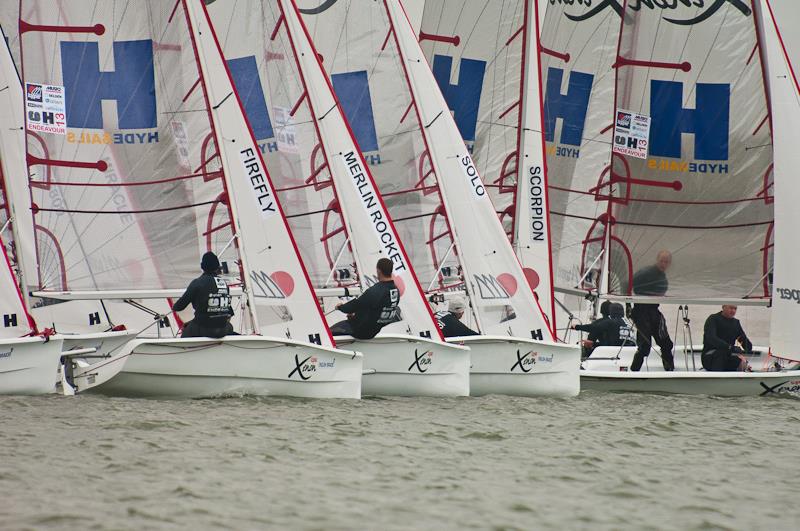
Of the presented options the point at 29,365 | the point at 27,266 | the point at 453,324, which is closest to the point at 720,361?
the point at 453,324

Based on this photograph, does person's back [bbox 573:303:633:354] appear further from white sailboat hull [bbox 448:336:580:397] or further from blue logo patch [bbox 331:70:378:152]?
blue logo patch [bbox 331:70:378:152]

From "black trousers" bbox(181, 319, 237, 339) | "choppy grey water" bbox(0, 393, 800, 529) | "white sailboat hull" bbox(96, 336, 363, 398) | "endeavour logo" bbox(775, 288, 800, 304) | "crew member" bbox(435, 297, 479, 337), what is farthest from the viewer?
"endeavour logo" bbox(775, 288, 800, 304)

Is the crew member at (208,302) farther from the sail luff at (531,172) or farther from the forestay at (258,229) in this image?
the sail luff at (531,172)

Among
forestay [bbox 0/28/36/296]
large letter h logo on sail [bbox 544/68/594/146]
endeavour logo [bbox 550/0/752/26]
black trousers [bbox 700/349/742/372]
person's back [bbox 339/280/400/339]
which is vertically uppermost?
endeavour logo [bbox 550/0/752/26]

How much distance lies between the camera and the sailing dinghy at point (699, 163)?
15.0 meters

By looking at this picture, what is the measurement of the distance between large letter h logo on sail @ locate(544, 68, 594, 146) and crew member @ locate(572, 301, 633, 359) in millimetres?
3032

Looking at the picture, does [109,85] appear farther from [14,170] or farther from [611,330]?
[611,330]

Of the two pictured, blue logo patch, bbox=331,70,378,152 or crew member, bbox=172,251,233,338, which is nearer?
crew member, bbox=172,251,233,338

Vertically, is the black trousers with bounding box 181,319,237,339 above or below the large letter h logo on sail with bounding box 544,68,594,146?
below

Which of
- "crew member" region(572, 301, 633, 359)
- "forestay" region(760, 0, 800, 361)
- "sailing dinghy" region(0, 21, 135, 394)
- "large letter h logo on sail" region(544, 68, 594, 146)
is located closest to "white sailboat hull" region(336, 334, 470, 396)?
"sailing dinghy" region(0, 21, 135, 394)

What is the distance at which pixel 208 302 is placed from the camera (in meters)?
12.0

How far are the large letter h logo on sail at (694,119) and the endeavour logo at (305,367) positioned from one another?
522cm

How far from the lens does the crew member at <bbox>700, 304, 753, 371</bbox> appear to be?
14.4 m

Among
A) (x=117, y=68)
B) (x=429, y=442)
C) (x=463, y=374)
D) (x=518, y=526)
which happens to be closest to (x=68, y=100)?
(x=117, y=68)
